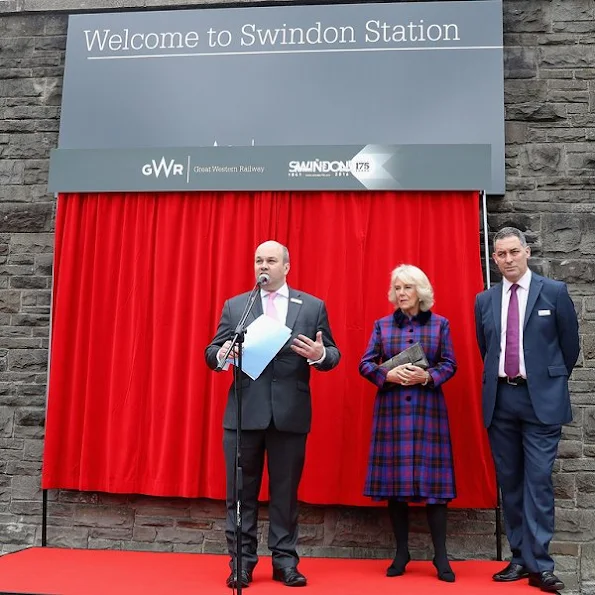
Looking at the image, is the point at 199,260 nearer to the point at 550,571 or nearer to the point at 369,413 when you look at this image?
the point at 369,413

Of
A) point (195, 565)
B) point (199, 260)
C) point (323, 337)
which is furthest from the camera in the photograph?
point (199, 260)

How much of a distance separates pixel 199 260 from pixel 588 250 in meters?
2.84

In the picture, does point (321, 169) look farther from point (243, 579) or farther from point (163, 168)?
point (243, 579)

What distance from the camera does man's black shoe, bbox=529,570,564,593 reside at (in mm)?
3803

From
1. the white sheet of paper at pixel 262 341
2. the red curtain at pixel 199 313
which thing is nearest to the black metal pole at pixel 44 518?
the red curtain at pixel 199 313

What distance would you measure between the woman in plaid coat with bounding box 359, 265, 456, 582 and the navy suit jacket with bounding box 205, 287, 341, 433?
397 millimetres

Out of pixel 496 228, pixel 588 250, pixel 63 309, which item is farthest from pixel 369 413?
pixel 63 309

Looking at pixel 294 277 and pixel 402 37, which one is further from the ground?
pixel 402 37

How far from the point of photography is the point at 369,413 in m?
4.94

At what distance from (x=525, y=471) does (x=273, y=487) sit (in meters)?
1.44

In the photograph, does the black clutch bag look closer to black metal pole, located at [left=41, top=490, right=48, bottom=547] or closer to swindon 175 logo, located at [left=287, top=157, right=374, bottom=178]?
swindon 175 logo, located at [left=287, top=157, right=374, bottom=178]

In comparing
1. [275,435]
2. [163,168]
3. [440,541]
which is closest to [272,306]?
[275,435]

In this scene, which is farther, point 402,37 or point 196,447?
point 402,37

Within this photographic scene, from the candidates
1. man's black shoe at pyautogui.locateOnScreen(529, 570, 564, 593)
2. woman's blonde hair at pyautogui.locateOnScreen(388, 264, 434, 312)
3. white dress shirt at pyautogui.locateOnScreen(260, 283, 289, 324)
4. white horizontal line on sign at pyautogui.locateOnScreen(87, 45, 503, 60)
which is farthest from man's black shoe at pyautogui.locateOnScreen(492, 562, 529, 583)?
white horizontal line on sign at pyautogui.locateOnScreen(87, 45, 503, 60)
